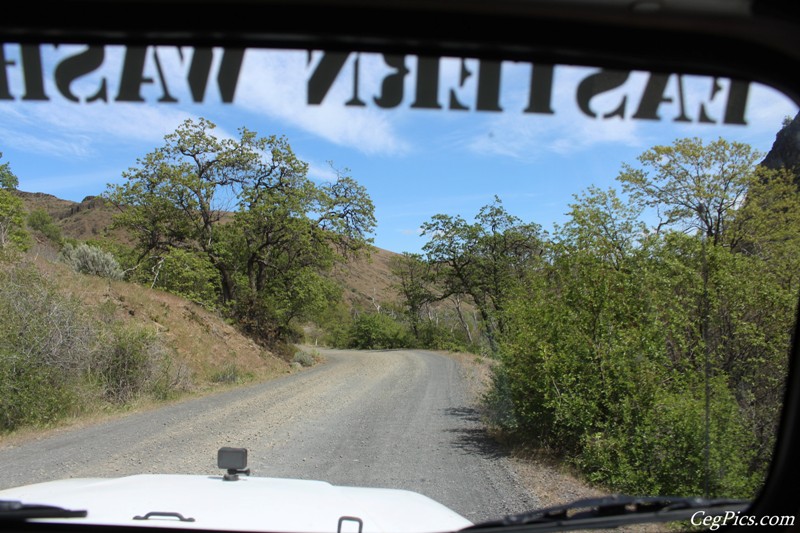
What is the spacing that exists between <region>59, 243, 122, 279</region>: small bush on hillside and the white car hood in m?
20.8

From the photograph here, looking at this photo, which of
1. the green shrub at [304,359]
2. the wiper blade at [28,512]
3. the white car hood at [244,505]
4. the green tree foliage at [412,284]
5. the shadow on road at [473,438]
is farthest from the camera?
the green tree foliage at [412,284]

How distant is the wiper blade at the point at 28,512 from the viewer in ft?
7.18

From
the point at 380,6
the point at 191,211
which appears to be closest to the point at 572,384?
the point at 380,6

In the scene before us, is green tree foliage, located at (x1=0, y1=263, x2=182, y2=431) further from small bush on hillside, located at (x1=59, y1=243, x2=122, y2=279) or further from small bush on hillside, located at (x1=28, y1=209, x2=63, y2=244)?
small bush on hillside, located at (x1=28, y1=209, x2=63, y2=244)

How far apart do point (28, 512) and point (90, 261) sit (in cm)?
2252

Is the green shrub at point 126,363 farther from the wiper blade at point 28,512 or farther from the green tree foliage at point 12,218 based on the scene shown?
the wiper blade at point 28,512

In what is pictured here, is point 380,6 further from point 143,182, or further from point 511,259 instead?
point 143,182

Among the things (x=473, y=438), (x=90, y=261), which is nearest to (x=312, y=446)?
(x=473, y=438)

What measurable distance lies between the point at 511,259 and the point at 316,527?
16456mm

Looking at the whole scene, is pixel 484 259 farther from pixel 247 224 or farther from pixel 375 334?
pixel 375 334

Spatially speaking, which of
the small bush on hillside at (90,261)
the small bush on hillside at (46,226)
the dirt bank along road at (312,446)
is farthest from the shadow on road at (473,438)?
the small bush on hillside at (46,226)

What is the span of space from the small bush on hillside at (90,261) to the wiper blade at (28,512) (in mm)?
21605

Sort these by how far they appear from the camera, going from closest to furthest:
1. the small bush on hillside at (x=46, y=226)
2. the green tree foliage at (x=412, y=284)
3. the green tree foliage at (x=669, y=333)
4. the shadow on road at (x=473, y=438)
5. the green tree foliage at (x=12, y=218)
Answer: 1. the green tree foliage at (x=669, y=333)
2. the shadow on road at (x=473, y=438)
3. the green tree foliage at (x=12, y=218)
4. the small bush on hillside at (x=46, y=226)
5. the green tree foliage at (x=412, y=284)

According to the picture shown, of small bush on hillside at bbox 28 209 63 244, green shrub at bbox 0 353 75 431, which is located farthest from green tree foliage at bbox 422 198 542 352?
small bush on hillside at bbox 28 209 63 244
